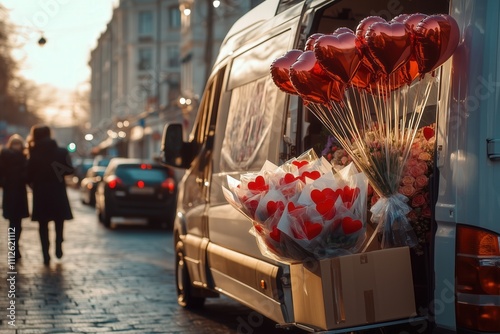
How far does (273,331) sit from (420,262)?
3352 millimetres

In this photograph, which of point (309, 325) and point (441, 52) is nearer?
point (441, 52)

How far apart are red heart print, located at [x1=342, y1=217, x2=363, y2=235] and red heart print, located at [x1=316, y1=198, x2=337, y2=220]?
0.07 m

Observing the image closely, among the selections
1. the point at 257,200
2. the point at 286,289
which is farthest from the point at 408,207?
the point at 286,289

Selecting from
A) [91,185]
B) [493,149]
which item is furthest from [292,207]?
[91,185]

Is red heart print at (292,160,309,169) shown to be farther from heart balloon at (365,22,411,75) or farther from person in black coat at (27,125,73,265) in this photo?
person in black coat at (27,125,73,265)

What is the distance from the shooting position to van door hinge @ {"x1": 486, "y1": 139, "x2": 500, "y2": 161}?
4.57 meters

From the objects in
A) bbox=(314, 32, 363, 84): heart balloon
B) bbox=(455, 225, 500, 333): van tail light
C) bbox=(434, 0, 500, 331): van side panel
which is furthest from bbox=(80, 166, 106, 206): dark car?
bbox=(455, 225, 500, 333): van tail light

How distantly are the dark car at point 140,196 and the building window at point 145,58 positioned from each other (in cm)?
5522

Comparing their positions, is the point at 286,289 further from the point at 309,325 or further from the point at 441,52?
the point at 441,52

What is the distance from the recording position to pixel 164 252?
1656cm

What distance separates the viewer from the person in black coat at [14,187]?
47.6 feet

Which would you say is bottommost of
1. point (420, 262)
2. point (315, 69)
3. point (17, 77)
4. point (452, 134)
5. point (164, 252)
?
point (164, 252)

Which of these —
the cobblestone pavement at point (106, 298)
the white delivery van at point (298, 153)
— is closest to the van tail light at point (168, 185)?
the cobblestone pavement at point (106, 298)

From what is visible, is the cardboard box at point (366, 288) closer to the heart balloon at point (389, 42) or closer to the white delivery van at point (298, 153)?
the white delivery van at point (298, 153)
